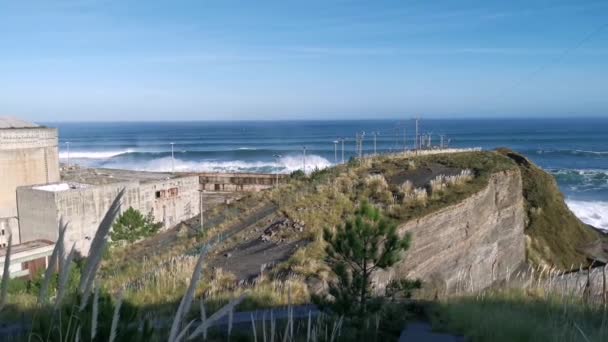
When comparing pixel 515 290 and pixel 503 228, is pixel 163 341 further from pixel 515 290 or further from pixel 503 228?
pixel 503 228

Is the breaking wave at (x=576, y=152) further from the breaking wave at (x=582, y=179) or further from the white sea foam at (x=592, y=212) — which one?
the white sea foam at (x=592, y=212)

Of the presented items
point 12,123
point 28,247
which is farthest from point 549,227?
point 12,123

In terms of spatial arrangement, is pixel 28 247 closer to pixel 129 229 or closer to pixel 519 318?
pixel 129 229

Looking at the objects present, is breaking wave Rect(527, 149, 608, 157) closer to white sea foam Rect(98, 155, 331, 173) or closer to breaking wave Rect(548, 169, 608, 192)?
breaking wave Rect(548, 169, 608, 192)

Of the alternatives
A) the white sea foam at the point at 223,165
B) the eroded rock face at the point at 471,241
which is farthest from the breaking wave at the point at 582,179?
the eroded rock face at the point at 471,241

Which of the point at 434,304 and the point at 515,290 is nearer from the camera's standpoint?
the point at 434,304

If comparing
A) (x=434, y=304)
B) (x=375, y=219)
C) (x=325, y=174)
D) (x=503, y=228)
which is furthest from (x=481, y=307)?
(x=325, y=174)

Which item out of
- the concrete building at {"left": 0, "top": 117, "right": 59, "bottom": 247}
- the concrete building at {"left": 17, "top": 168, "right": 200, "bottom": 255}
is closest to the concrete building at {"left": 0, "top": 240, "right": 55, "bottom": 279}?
the concrete building at {"left": 17, "top": 168, "right": 200, "bottom": 255}
